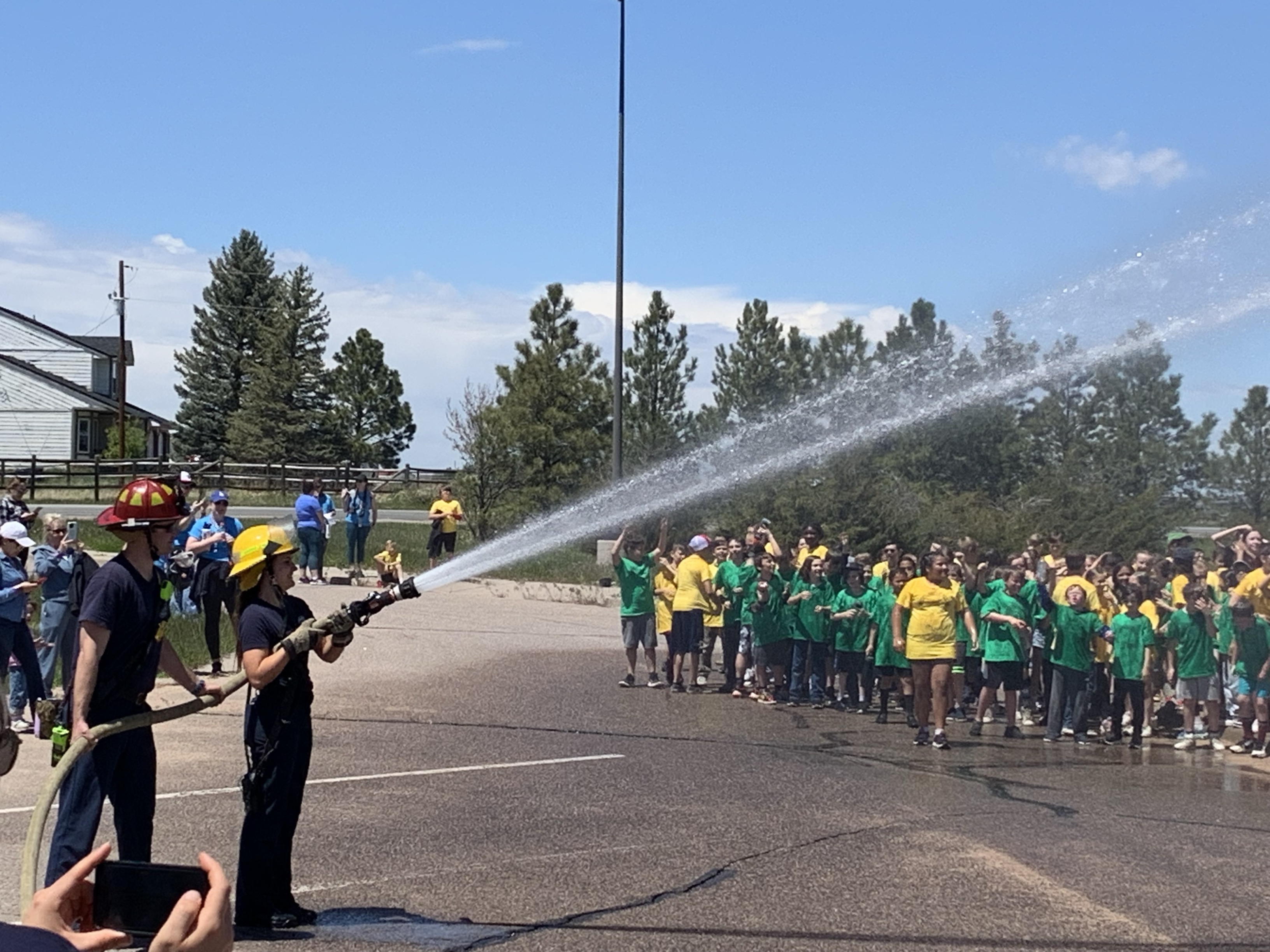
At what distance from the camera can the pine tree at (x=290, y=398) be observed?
5997 centimetres

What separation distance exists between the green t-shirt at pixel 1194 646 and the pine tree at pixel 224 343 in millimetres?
58664

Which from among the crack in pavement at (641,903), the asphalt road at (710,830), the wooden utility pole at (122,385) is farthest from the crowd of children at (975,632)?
the wooden utility pole at (122,385)

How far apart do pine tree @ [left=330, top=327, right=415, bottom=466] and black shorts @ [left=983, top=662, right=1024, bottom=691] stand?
50071 millimetres

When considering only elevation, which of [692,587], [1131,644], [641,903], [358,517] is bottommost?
[641,903]

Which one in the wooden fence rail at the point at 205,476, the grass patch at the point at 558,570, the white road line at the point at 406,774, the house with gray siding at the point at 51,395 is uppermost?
the house with gray siding at the point at 51,395

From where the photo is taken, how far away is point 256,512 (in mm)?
38656

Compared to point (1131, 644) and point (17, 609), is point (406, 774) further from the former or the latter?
point (1131, 644)

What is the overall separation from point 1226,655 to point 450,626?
9.56 m

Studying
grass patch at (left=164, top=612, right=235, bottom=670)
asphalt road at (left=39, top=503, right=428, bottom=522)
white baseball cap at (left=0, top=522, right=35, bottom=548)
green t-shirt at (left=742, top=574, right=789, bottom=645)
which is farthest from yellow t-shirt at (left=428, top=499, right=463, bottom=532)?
asphalt road at (left=39, top=503, right=428, bottom=522)

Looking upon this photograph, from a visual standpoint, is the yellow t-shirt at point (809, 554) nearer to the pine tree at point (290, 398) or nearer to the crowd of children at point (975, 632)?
the crowd of children at point (975, 632)

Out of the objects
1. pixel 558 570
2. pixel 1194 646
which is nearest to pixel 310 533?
pixel 558 570

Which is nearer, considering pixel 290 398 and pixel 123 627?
pixel 123 627

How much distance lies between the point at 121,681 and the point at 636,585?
982cm

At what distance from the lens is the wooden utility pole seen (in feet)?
174
